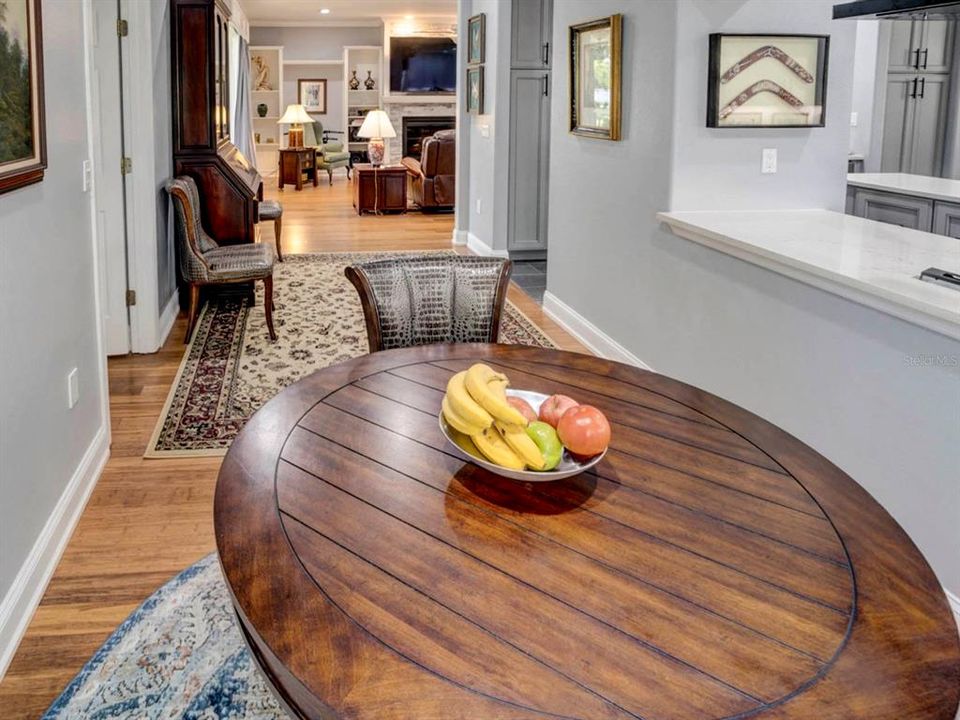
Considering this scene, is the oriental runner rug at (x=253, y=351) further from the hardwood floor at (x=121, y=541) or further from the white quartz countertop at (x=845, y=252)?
the white quartz countertop at (x=845, y=252)

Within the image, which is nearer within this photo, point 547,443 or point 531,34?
point 547,443

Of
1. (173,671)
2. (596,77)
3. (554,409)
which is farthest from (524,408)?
(596,77)

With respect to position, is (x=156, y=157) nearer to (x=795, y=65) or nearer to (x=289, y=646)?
(x=795, y=65)

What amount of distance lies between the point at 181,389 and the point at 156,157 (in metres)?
1.42

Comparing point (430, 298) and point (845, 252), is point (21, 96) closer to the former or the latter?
point (430, 298)

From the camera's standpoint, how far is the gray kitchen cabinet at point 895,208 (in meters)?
4.46

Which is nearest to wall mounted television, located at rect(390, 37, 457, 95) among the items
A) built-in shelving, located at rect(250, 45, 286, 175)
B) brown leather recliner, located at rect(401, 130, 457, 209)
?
built-in shelving, located at rect(250, 45, 286, 175)

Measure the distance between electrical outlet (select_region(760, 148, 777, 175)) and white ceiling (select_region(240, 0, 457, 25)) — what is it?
909 cm

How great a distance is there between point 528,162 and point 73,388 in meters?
5.02

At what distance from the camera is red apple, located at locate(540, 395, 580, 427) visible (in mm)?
1387

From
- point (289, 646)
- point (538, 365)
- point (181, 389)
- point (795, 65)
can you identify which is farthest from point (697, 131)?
point (289, 646)

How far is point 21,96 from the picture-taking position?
86.9 inches

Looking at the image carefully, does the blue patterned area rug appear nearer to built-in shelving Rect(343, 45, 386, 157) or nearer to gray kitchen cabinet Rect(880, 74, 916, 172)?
gray kitchen cabinet Rect(880, 74, 916, 172)

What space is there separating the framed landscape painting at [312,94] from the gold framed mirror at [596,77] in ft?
36.2
